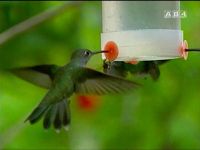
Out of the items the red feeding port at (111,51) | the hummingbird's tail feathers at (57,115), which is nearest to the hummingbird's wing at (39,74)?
the hummingbird's tail feathers at (57,115)

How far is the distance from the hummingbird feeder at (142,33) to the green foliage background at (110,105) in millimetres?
2136

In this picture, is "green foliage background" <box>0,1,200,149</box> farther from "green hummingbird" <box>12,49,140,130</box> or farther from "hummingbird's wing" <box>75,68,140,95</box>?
"hummingbird's wing" <box>75,68,140,95</box>

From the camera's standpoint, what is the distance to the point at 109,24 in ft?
16.2

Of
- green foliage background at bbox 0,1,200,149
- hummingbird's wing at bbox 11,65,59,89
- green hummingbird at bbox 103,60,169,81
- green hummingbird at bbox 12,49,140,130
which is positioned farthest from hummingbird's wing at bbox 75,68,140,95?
green foliage background at bbox 0,1,200,149

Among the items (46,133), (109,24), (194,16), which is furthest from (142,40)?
(46,133)

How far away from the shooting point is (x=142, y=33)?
4.76 meters

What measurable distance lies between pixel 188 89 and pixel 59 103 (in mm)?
2340

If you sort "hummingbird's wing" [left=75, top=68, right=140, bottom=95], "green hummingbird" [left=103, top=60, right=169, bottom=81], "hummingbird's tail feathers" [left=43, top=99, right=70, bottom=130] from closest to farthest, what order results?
"hummingbird's wing" [left=75, top=68, right=140, bottom=95]
"green hummingbird" [left=103, top=60, right=169, bottom=81]
"hummingbird's tail feathers" [left=43, top=99, right=70, bottom=130]

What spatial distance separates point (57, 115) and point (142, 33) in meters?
1.05

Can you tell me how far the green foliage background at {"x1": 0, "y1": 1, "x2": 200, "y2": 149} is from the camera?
7.10 meters

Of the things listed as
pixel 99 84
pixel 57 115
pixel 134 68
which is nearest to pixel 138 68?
pixel 134 68

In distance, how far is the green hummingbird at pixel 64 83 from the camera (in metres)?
4.98

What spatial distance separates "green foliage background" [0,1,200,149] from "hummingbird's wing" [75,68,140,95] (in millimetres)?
1864

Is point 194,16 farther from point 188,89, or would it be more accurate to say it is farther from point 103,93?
point 103,93
